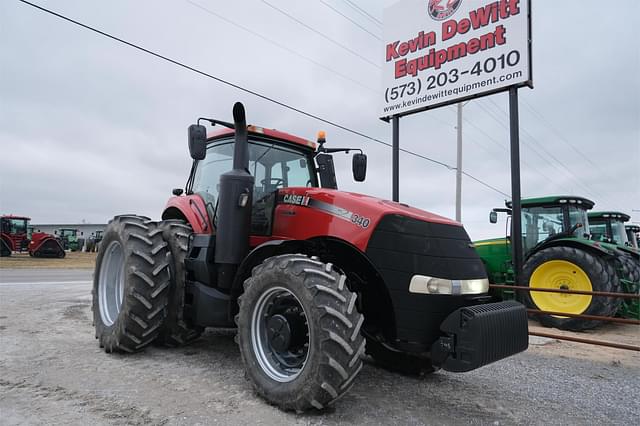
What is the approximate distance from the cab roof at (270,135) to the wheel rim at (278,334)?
6.27 feet

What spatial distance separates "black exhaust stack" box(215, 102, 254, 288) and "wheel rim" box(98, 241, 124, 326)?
1677mm

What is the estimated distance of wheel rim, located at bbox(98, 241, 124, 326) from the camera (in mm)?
4848

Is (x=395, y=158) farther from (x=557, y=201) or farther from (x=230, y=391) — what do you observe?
(x=230, y=391)

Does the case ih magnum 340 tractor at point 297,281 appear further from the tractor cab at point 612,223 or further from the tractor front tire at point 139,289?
the tractor cab at point 612,223

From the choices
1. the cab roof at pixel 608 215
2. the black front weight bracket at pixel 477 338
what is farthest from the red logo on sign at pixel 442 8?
the cab roof at pixel 608 215

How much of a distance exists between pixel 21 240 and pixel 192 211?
26.4m

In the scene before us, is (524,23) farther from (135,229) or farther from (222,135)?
(135,229)

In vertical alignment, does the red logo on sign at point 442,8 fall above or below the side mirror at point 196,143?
above

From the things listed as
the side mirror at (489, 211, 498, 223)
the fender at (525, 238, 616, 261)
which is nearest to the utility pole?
the side mirror at (489, 211, 498, 223)

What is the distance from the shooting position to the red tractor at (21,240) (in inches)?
952

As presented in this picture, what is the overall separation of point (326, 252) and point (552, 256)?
5.83 m

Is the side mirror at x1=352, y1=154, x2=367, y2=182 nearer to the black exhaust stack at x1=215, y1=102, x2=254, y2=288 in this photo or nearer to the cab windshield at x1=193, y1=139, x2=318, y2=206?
the cab windshield at x1=193, y1=139, x2=318, y2=206

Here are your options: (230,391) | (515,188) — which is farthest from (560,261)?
(230,391)

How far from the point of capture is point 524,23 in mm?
6539
